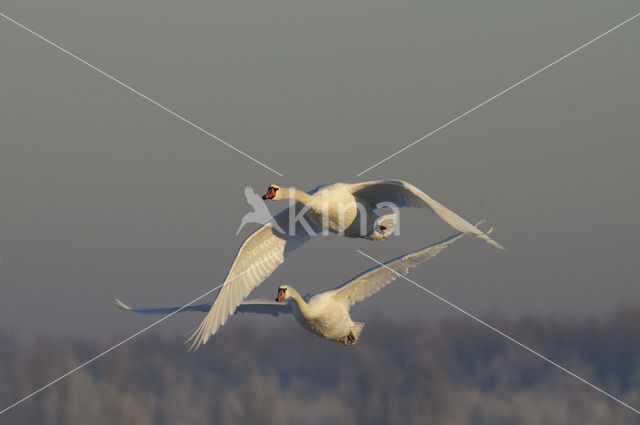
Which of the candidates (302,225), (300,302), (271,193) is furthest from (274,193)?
(300,302)

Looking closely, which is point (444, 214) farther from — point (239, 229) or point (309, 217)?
point (239, 229)

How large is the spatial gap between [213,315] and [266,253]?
2.77 metres

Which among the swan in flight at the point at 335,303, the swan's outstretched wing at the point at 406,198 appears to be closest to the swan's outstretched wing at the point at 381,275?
the swan in flight at the point at 335,303

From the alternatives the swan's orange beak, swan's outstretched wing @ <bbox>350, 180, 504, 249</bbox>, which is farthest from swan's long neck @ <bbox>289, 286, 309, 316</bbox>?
swan's outstretched wing @ <bbox>350, 180, 504, 249</bbox>

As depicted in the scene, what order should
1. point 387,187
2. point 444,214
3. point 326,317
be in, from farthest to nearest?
point 326,317 < point 387,187 < point 444,214

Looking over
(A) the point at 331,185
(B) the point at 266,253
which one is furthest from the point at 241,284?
(A) the point at 331,185

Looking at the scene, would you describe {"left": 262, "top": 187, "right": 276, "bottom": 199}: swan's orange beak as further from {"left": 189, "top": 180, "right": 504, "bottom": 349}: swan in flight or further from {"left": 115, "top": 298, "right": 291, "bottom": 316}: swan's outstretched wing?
{"left": 115, "top": 298, "right": 291, "bottom": 316}: swan's outstretched wing

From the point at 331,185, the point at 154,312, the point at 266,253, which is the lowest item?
the point at 154,312

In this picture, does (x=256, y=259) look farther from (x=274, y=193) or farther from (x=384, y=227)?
(x=384, y=227)

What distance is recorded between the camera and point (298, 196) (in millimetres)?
29469

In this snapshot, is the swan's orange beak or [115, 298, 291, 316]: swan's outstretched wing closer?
the swan's orange beak

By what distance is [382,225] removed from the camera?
3125cm

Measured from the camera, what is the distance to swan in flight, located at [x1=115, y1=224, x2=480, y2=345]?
31.0m

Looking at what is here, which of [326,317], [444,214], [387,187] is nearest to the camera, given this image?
[444,214]
